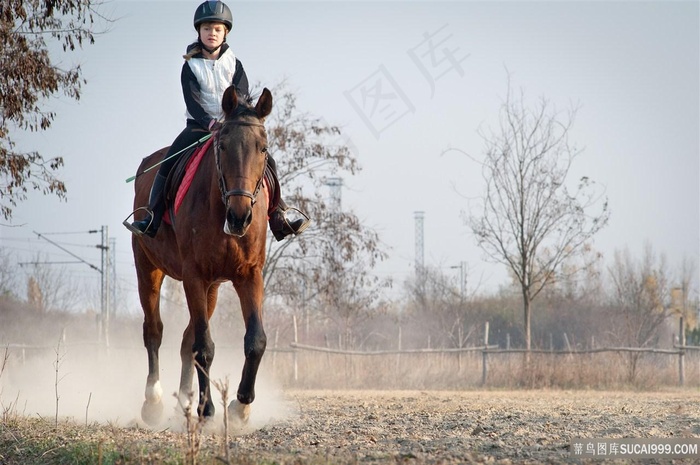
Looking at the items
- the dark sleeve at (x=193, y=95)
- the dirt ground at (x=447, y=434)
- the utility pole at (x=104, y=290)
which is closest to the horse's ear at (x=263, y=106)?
the dark sleeve at (x=193, y=95)

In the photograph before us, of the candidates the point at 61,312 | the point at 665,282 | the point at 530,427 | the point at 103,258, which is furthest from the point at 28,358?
the point at 665,282

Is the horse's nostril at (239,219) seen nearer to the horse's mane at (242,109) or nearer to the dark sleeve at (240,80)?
the horse's mane at (242,109)

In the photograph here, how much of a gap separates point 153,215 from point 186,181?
0.87 meters

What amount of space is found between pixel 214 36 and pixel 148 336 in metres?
3.70

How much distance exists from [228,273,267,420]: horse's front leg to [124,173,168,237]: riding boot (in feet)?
4.97

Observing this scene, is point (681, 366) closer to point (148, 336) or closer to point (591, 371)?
point (591, 371)

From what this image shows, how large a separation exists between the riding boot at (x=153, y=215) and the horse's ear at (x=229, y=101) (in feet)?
5.57

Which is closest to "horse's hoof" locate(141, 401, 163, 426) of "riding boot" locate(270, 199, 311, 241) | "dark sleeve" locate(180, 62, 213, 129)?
"riding boot" locate(270, 199, 311, 241)

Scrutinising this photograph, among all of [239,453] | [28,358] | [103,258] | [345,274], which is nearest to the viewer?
[239,453]

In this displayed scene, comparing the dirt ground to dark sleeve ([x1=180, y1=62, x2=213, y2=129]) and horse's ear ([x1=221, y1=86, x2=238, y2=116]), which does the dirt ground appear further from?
dark sleeve ([x1=180, y1=62, x2=213, y2=129])

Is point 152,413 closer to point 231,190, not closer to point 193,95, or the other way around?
point 231,190

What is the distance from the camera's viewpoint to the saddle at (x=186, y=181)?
8.30 meters

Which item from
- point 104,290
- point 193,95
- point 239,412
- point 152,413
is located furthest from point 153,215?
point 104,290

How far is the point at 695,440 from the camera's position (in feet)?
19.8
